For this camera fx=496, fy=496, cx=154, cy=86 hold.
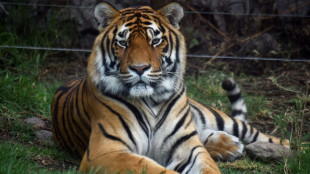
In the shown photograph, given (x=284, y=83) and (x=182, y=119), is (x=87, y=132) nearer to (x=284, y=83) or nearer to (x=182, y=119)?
(x=182, y=119)

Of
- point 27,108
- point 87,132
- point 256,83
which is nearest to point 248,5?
point 256,83

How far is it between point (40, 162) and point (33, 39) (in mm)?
3342

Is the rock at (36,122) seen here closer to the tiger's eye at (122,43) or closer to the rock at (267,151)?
the tiger's eye at (122,43)

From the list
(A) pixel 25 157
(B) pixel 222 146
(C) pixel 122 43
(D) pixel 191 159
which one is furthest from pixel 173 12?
(A) pixel 25 157

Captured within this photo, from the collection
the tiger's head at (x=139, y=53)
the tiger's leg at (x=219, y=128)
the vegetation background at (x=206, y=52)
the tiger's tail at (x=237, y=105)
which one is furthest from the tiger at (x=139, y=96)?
the vegetation background at (x=206, y=52)

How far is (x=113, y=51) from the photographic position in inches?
139

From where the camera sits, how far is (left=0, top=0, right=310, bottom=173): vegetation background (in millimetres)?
5580

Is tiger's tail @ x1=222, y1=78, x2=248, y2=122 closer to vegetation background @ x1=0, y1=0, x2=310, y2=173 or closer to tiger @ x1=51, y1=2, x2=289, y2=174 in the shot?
vegetation background @ x1=0, y1=0, x2=310, y2=173

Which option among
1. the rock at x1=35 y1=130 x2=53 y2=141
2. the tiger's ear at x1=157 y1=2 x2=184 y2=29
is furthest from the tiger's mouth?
the rock at x1=35 y1=130 x2=53 y2=141

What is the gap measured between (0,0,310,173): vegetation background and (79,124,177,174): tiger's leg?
5.75 feet

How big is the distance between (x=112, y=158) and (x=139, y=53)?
724mm

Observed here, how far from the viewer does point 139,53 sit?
335cm

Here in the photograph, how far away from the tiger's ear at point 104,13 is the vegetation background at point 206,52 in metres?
1.73

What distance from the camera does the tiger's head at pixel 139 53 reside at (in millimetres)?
3357
